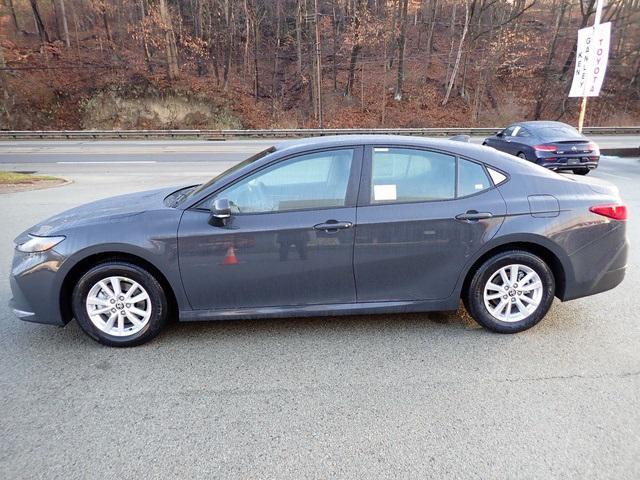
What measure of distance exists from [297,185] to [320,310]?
39.8 inches

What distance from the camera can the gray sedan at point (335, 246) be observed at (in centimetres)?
341

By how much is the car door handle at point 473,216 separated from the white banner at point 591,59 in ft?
48.6

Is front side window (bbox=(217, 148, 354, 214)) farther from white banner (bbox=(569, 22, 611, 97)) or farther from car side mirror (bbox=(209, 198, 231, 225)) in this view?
white banner (bbox=(569, 22, 611, 97))

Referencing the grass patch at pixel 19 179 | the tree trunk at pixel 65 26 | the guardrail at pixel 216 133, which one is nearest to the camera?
the grass patch at pixel 19 179

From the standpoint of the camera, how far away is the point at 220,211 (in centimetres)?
333

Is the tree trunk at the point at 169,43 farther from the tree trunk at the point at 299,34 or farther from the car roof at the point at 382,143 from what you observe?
the car roof at the point at 382,143

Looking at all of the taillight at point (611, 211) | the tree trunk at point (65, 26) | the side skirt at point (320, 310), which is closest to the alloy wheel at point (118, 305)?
the side skirt at point (320, 310)

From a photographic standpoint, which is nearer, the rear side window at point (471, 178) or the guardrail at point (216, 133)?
the rear side window at point (471, 178)

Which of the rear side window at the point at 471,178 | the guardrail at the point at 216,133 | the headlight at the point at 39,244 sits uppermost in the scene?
the rear side window at the point at 471,178

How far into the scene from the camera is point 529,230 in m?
3.55

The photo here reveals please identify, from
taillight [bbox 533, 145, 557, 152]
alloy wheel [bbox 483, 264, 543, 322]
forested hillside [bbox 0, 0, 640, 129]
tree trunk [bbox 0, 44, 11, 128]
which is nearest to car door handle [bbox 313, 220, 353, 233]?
alloy wheel [bbox 483, 264, 543, 322]

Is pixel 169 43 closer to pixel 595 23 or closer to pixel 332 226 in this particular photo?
pixel 595 23

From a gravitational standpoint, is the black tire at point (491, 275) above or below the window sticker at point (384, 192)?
below

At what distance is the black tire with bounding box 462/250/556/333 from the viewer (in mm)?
3604
